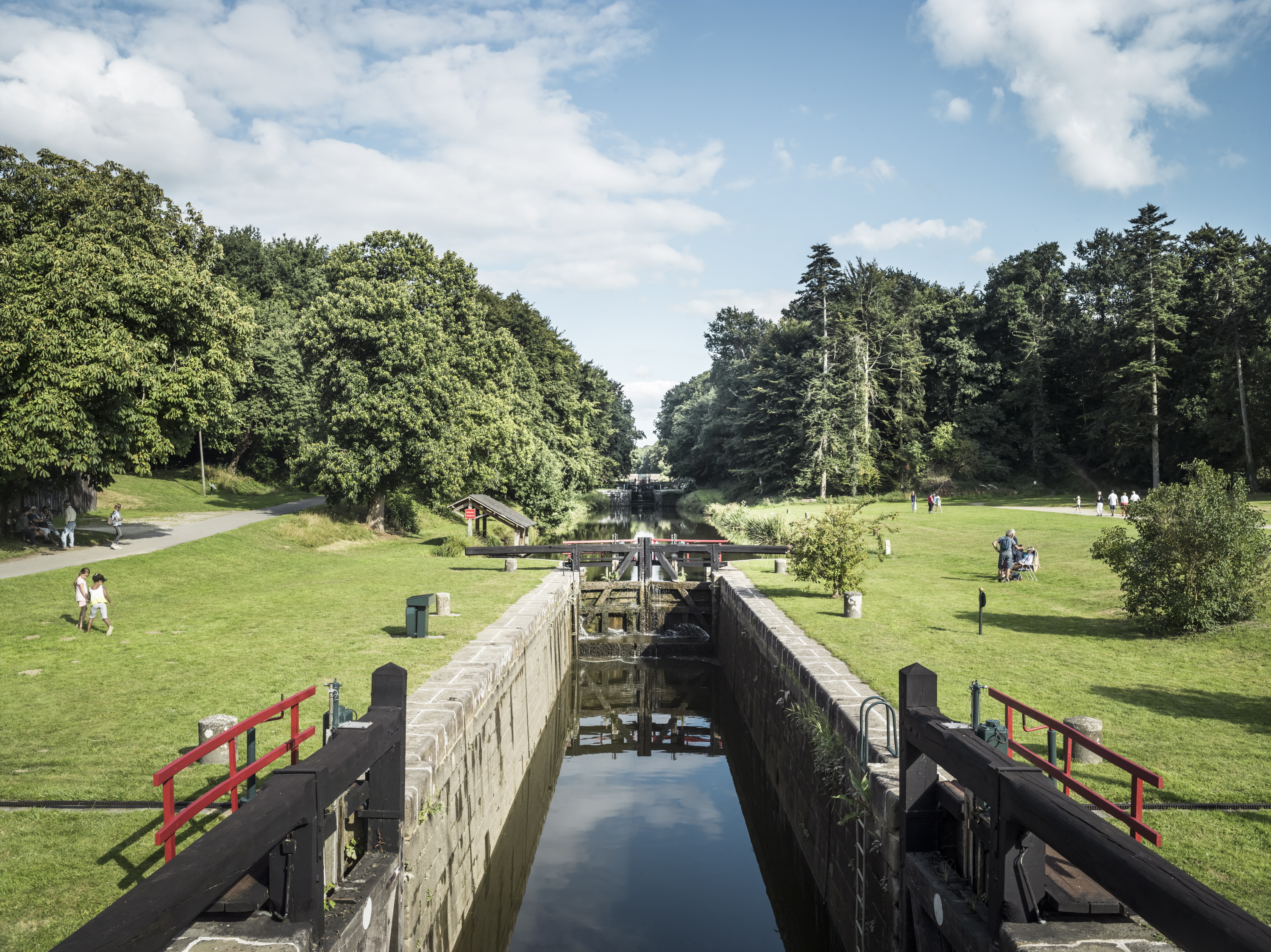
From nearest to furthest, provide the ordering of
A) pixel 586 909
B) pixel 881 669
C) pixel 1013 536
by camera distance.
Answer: pixel 586 909 → pixel 881 669 → pixel 1013 536

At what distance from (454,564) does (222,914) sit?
73.8 feet

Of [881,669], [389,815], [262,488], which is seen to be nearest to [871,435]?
[262,488]

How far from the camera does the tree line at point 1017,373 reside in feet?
153

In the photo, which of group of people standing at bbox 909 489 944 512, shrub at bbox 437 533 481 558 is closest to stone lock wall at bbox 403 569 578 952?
shrub at bbox 437 533 481 558

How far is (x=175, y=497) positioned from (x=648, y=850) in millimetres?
39133

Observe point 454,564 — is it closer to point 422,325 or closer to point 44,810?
point 422,325

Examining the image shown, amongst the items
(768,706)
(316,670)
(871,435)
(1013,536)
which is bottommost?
(768,706)

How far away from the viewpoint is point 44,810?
23.6 feet

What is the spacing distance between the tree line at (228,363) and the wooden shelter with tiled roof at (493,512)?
97cm

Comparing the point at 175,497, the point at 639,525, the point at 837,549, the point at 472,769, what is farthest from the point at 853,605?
the point at 639,525

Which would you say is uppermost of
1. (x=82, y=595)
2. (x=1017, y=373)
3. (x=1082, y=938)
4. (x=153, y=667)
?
(x=1017, y=373)

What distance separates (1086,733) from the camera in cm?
813

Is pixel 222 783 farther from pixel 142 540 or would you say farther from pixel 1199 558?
pixel 142 540

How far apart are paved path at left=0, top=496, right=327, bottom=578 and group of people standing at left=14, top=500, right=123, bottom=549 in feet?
1.31
